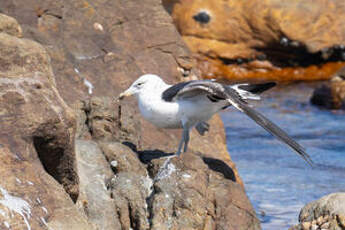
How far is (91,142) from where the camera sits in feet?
17.9

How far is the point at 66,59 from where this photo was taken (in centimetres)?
697

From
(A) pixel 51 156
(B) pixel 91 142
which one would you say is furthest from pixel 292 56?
(A) pixel 51 156

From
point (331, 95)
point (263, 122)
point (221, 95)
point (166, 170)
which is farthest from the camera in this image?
point (331, 95)

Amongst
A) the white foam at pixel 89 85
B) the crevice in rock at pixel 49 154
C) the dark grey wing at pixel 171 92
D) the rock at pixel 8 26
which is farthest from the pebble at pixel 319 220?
the white foam at pixel 89 85

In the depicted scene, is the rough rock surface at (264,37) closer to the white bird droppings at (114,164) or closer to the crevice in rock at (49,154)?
the white bird droppings at (114,164)

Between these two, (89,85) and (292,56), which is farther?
(292,56)

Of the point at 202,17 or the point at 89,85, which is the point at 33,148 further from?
the point at 202,17

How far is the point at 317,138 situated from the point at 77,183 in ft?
22.7

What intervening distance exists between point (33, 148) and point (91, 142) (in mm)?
1284

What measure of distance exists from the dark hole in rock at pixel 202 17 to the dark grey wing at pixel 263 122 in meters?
10.7

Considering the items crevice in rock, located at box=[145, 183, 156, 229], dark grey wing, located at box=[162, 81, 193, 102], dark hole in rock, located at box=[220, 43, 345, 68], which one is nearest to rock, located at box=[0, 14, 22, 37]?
dark grey wing, located at box=[162, 81, 193, 102]

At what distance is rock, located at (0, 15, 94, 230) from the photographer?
3863 millimetres

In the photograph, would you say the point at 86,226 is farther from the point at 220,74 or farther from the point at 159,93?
the point at 220,74

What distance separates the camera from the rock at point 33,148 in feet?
12.7
